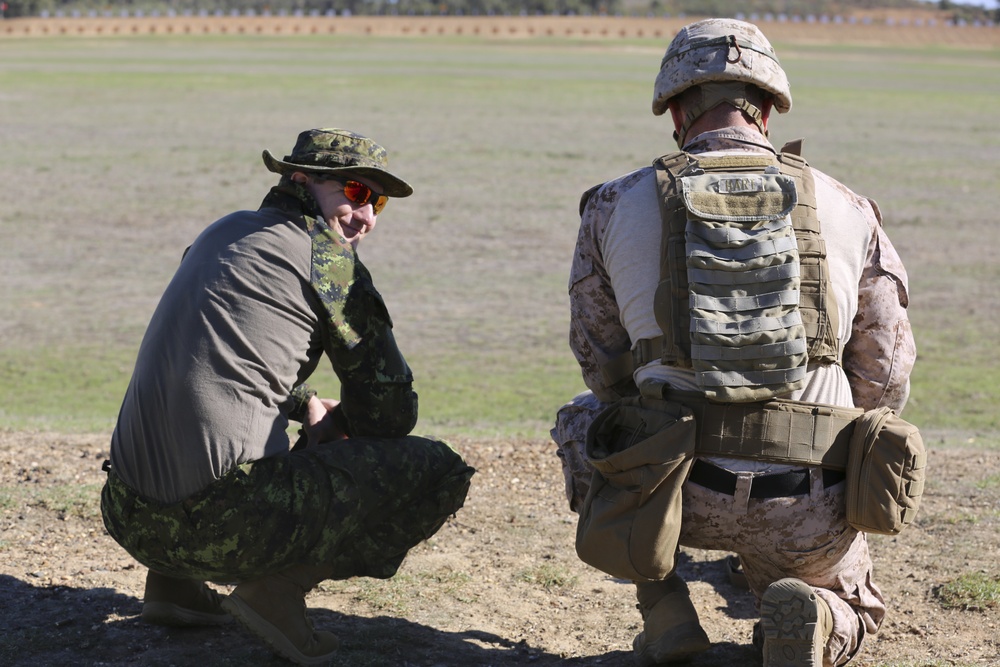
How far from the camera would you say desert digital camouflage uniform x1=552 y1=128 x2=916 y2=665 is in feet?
11.2

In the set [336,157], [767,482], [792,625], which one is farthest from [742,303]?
[336,157]

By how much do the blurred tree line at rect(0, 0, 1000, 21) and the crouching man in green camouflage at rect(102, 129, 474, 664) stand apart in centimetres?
8750

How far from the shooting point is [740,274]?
10.9ft

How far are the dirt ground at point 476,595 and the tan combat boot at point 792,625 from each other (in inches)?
24.3

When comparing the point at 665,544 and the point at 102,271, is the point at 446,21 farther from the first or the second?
the point at 665,544

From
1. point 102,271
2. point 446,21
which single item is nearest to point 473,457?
point 102,271

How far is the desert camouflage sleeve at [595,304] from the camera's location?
142 inches

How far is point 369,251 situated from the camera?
13.6 meters

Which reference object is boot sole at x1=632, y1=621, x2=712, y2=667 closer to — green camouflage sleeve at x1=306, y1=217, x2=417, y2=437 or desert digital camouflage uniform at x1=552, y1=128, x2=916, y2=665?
desert digital camouflage uniform at x1=552, y1=128, x2=916, y2=665

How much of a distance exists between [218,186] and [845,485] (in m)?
14.8

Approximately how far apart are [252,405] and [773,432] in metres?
1.50

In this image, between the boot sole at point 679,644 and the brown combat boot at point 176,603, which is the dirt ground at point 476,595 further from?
the boot sole at point 679,644

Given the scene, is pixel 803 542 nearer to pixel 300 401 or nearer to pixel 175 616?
pixel 300 401

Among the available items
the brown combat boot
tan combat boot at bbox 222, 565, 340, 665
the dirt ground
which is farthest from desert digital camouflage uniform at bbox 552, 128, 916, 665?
the brown combat boot
